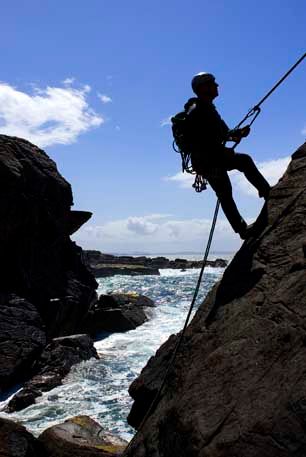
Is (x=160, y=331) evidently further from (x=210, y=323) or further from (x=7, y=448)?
(x=210, y=323)

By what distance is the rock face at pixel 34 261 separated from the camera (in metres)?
22.7

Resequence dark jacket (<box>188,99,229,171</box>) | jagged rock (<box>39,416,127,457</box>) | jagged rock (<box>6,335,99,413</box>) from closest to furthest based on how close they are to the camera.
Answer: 1. dark jacket (<box>188,99,229,171</box>)
2. jagged rock (<box>39,416,127,457</box>)
3. jagged rock (<box>6,335,99,413</box>)

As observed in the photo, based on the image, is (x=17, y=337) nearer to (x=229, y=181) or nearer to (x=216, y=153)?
(x=229, y=181)

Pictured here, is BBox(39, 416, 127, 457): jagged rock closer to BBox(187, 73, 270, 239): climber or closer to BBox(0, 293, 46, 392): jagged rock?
BBox(187, 73, 270, 239): climber

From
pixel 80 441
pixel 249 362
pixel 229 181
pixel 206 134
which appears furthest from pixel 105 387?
pixel 249 362

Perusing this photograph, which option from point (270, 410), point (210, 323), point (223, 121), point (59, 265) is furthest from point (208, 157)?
point (59, 265)

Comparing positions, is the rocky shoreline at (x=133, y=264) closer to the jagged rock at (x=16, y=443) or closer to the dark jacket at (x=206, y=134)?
the jagged rock at (x=16, y=443)

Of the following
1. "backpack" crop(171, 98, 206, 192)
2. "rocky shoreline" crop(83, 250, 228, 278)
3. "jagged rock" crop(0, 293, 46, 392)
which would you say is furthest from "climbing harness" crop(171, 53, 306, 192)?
"rocky shoreline" crop(83, 250, 228, 278)

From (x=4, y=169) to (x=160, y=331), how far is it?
1795 cm

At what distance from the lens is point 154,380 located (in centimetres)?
817

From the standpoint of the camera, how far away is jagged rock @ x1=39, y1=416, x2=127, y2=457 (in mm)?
10289

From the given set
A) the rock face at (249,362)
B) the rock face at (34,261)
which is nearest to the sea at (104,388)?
the rock face at (34,261)

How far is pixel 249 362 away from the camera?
534cm

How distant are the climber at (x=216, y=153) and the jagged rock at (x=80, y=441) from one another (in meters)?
6.08
